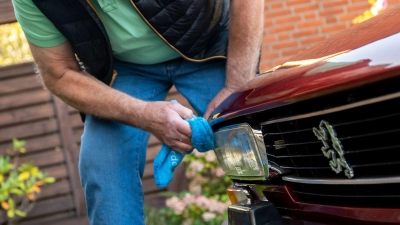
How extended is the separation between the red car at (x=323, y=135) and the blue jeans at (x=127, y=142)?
2.03 feet

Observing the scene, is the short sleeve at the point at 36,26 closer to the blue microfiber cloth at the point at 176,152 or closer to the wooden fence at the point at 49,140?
the blue microfiber cloth at the point at 176,152

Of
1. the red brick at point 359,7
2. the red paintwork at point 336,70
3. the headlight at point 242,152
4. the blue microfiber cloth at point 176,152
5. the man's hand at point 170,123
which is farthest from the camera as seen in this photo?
the red brick at point 359,7

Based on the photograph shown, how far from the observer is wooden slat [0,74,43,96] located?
565 cm

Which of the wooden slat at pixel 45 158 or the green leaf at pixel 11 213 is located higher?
the wooden slat at pixel 45 158

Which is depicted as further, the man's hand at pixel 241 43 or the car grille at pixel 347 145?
the man's hand at pixel 241 43

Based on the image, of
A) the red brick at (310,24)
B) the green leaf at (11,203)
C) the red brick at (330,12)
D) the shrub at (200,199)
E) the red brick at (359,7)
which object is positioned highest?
the red brick at (359,7)

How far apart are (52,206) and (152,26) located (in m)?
3.58

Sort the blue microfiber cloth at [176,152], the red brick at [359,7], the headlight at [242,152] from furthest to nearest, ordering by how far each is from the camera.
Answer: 1. the red brick at [359,7]
2. the blue microfiber cloth at [176,152]
3. the headlight at [242,152]

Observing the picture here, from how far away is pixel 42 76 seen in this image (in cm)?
275

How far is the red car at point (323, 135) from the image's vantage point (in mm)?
1383

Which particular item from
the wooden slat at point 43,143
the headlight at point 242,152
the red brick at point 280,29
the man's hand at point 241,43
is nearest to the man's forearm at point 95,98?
the man's hand at point 241,43

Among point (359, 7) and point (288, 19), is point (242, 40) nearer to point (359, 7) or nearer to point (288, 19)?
point (288, 19)

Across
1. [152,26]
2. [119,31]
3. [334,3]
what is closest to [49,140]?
[334,3]

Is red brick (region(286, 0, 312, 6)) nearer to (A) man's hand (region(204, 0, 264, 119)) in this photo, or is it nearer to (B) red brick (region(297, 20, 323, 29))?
(B) red brick (region(297, 20, 323, 29))
